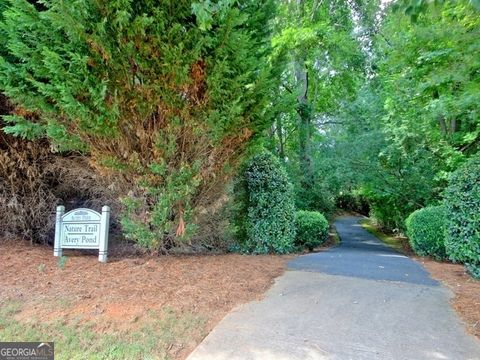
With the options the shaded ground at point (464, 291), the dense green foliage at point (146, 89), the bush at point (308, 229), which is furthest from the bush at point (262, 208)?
the shaded ground at point (464, 291)

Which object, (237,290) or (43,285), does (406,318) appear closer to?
(237,290)

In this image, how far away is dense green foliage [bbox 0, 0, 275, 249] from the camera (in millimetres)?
3949

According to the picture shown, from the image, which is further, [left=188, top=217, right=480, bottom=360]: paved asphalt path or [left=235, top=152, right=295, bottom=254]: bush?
[left=235, top=152, right=295, bottom=254]: bush

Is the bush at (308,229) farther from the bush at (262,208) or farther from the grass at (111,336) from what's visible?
the grass at (111,336)

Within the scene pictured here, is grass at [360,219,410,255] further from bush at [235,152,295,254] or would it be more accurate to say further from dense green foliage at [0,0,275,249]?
dense green foliage at [0,0,275,249]

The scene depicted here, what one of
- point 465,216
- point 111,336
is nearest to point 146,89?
point 111,336

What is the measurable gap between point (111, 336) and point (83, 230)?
2445 millimetres

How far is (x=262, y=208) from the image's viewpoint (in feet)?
24.2

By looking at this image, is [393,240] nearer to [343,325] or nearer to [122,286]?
[343,325]

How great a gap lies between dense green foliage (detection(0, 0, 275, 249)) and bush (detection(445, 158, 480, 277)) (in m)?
3.95

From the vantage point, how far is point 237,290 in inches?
160

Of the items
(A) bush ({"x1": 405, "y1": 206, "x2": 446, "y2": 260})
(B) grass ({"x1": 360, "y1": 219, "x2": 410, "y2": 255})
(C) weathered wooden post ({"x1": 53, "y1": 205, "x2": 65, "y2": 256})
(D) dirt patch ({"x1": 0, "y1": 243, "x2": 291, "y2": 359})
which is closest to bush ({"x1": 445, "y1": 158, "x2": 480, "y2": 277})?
(A) bush ({"x1": 405, "y1": 206, "x2": 446, "y2": 260})

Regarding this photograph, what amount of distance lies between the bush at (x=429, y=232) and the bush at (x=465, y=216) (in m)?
2.13

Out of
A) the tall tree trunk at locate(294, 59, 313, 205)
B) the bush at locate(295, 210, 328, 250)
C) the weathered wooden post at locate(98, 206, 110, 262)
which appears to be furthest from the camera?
the tall tree trunk at locate(294, 59, 313, 205)
